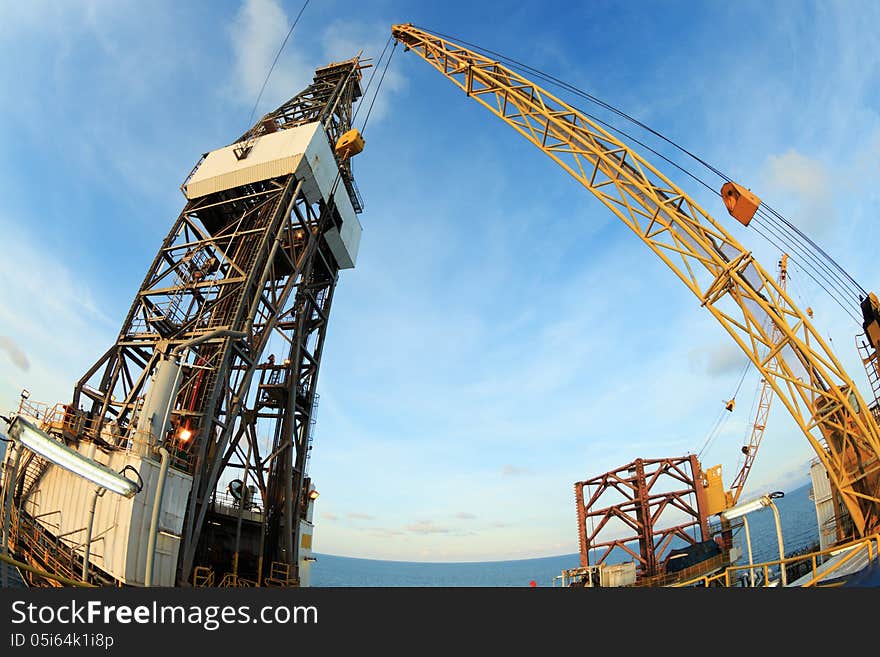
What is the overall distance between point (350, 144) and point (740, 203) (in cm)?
2634

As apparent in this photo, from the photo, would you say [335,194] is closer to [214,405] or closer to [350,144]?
[350,144]

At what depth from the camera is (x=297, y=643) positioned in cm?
1083

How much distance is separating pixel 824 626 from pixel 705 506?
38.4m

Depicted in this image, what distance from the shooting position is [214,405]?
26609 mm

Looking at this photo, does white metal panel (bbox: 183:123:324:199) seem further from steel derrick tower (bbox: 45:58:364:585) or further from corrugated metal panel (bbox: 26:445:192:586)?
corrugated metal panel (bbox: 26:445:192:586)

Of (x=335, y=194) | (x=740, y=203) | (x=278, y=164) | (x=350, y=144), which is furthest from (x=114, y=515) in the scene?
(x=740, y=203)

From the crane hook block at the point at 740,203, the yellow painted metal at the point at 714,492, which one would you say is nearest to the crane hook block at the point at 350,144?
the crane hook block at the point at 740,203

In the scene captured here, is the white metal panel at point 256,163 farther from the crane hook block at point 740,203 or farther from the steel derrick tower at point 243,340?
the crane hook block at point 740,203

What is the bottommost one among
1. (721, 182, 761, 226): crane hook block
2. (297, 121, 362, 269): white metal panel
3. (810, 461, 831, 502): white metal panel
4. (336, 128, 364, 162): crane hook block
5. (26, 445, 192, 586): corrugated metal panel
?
(26, 445, 192, 586): corrugated metal panel

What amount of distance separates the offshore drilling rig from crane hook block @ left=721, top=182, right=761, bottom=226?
82.8 feet

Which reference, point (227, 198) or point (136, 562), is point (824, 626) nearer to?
point (136, 562)

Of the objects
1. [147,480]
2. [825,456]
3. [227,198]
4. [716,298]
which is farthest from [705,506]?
[227,198]

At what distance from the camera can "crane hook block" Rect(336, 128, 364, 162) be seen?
37.9 metres

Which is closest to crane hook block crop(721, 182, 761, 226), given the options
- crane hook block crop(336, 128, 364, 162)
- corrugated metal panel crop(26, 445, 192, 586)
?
crane hook block crop(336, 128, 364, 162)
